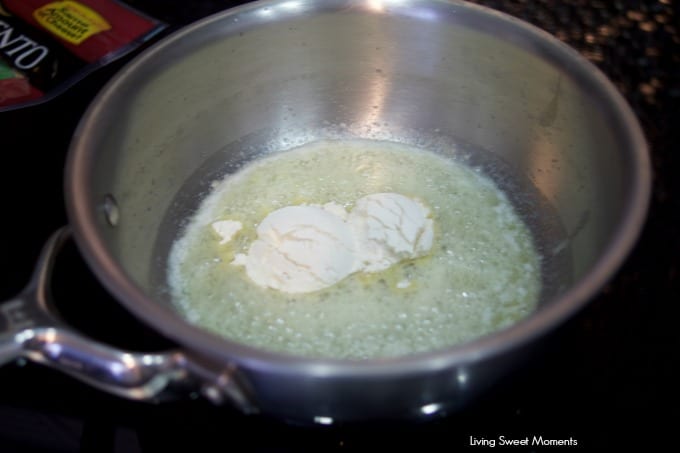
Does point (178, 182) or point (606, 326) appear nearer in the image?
point (606, 326)

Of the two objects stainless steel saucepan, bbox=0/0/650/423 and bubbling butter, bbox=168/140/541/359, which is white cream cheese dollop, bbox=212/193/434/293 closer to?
bubbling butter, bbox=168/140/541/359

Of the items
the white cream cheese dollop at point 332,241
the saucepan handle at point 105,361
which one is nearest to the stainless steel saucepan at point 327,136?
the saucepan handle at point 105,361

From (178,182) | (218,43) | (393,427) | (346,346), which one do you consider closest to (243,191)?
(178,182)

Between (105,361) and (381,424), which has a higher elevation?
(105,361)

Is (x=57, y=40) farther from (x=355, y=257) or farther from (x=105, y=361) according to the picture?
(x=105, y=361)

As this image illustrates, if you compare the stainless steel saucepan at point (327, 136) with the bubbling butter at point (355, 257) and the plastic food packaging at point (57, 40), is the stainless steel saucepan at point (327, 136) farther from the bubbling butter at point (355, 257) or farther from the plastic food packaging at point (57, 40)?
the plastic food packaging at point (57, 40)

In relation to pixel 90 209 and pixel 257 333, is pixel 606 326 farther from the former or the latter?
pixel 90 209

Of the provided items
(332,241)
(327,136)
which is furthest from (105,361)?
(327,136)
